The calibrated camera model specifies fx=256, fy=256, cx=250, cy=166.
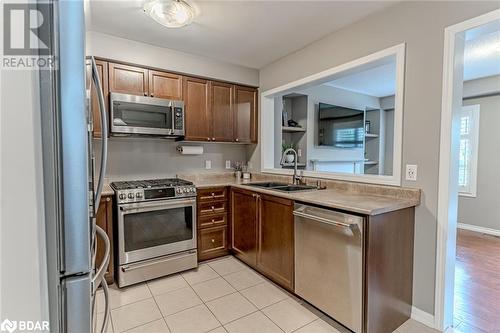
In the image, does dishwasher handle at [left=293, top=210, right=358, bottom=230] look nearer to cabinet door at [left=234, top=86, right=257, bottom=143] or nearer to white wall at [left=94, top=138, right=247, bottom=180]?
cabinet door at [left=234, top=86, right=257, bottom=143]

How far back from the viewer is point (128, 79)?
276 centimetres

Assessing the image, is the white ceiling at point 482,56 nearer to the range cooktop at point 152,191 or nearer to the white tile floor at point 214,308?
the white tile floor at point 214,308

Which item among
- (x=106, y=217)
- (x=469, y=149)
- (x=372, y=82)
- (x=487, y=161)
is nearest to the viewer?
(x=106, y=217)

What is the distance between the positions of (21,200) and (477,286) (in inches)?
133

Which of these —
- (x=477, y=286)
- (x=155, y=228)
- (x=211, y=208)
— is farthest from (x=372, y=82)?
(x=155, y=228)

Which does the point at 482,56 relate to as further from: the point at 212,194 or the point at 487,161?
the point at 212,194

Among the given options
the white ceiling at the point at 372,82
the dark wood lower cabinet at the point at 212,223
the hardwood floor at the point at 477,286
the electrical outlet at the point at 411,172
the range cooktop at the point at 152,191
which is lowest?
the hardwood floor at the point at 477,286

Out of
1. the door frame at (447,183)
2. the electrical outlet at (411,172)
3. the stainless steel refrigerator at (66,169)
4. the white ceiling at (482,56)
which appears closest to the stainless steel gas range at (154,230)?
the stainless steel refrigerator at (66,169)

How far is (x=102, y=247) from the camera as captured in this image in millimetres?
2244

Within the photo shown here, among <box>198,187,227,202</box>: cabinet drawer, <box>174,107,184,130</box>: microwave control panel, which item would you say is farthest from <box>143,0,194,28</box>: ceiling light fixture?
<box>198,187,227,202</box>: cabinet drawer

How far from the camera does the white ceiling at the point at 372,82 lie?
12.5 feet

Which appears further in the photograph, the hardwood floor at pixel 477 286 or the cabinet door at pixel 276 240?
the cabinet door at pixel 276 240

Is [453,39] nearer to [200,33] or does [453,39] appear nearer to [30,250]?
[200,33]

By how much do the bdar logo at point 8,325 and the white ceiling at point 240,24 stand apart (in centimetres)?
224
